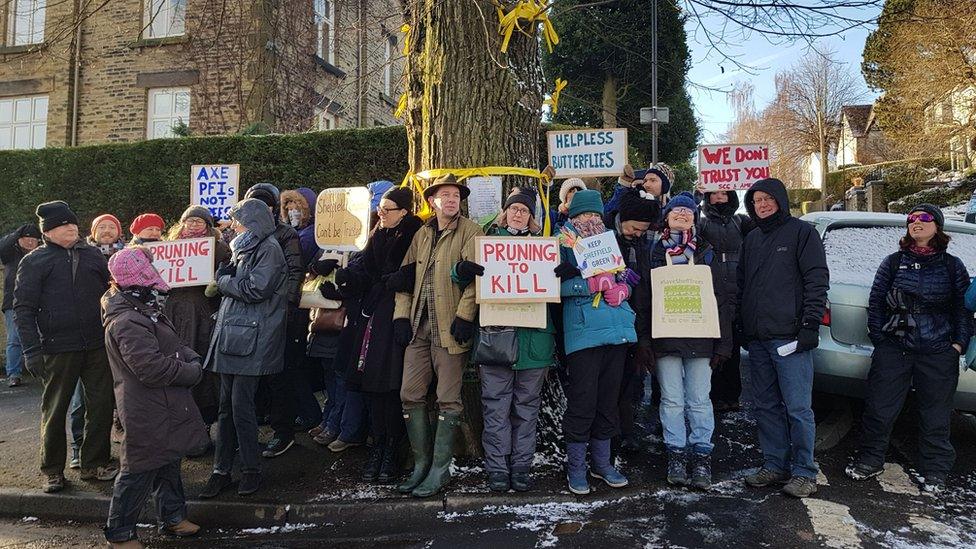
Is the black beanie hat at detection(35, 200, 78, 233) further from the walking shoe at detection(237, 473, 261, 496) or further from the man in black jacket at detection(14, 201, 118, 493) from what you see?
the walking shoe at detection(237, 473, 261, 496)

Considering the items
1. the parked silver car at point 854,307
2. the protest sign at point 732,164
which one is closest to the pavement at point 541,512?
the parked silver car at point 854,307

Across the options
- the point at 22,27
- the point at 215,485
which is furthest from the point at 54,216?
the point at 22,27

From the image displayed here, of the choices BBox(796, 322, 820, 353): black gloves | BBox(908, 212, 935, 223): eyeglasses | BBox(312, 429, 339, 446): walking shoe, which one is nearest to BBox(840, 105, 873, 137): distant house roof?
BBox(908, 212, 935, 223): eyeglasses

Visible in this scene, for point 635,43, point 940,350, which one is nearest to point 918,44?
point 635,43

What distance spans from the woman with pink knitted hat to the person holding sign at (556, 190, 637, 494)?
2271 millimetres

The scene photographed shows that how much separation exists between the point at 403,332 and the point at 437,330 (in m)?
0.23

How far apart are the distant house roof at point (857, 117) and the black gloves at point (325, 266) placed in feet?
177

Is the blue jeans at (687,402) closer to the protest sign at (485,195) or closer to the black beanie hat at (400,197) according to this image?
the protest sign at (485,195)

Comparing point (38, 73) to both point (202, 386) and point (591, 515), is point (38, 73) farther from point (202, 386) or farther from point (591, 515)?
point (591, 515)

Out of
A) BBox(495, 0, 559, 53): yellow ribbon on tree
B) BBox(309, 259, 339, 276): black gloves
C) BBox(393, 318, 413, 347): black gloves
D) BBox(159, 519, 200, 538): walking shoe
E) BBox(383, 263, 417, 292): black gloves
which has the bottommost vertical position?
BBox(159, 519, 200, 538): walking shoe

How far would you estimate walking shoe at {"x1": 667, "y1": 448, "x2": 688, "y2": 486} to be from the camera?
4.32 m

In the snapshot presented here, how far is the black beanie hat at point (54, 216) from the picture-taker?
473 cm

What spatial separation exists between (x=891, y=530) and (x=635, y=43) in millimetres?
15872

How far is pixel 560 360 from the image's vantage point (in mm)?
4863
